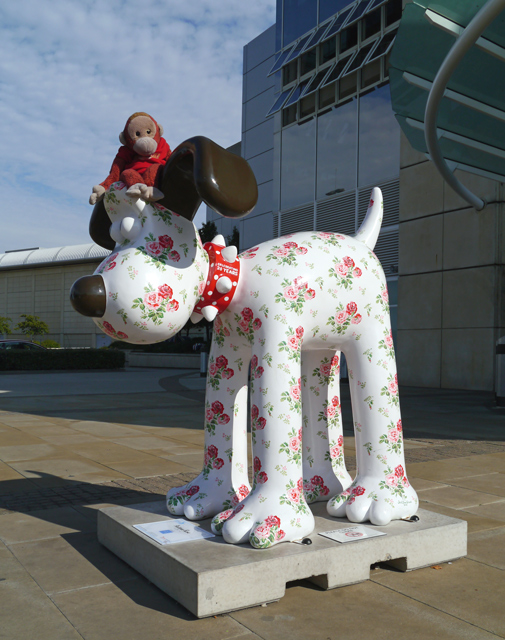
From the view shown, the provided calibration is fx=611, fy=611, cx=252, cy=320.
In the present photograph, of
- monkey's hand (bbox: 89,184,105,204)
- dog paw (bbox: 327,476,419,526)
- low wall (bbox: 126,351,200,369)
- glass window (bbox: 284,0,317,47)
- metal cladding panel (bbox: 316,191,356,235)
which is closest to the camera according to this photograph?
monkey's hand (bbox: 89,184,105,204)

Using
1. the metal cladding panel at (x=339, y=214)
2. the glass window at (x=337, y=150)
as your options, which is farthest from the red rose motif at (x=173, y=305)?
the glass window at (x=337, y=150)

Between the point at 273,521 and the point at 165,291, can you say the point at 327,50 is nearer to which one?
the point at 165,291

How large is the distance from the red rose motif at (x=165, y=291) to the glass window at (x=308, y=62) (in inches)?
682

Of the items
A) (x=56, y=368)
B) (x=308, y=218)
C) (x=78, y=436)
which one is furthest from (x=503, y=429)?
(x=56, y=368)

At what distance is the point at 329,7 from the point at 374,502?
702 inches

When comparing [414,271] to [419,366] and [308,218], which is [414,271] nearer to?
[419,366]

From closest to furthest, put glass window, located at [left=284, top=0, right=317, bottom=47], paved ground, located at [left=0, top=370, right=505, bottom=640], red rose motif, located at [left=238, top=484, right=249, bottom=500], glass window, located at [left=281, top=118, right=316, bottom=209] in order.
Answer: paved ground, located at [left=0, top=370, right=505, bottom=640] → red rose motif, located at [left=238, top=484, right=249, bottom=500] → glass window, located at [left=284, top=0, right=317, bottom=47] → glass window, located at [left=281, top=118, right=316, bottom=209]

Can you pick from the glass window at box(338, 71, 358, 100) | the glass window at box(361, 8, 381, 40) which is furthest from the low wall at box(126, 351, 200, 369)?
the glass window at box(361, 8, 381, 40)

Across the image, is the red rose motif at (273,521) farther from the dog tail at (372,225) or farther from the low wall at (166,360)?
the low wall at (166,360)

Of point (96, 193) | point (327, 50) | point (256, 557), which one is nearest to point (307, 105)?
point (327, 50)

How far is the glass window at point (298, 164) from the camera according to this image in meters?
18.7

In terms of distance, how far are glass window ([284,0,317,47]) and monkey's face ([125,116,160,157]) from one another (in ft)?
57.8

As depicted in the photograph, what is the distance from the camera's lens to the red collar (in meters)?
3.09

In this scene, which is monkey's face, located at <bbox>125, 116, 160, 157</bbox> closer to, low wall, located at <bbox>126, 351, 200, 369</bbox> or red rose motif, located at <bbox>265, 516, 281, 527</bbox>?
red rose motif, located at <bbox>265, 516, 281, 527</bbox>
